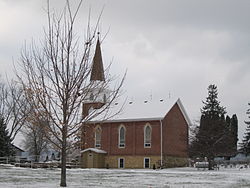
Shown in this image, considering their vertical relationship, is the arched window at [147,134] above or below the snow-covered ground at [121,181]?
above

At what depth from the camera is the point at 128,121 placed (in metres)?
53.1

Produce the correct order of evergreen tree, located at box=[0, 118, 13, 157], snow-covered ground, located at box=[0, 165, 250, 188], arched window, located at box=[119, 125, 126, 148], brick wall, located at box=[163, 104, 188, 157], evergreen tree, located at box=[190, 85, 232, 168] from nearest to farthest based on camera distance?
snow-covered ground, located at box=[0, 165, 250, 188] → evergreen tree, located at box=[190, 85, 232, 168] → evergreen tree, located at box=[0, 118, 13, 157] → brick wall, located at box=[163, 104, 188, 157] → arched window, located at box=[119, 125, 126, 148]

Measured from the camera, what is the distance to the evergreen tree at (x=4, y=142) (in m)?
49.0

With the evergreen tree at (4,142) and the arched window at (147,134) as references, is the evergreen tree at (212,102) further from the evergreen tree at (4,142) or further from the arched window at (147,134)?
the evergreen tree at (4,142)

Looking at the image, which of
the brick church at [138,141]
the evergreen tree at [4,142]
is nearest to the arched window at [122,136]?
the brick church at [138,141]

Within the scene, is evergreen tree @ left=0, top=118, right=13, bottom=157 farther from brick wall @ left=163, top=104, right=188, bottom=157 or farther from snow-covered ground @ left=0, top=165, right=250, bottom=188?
snow-covered ground @ left=0, top=165, right=250, bottom=188

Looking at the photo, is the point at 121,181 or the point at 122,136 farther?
the point at 122,136

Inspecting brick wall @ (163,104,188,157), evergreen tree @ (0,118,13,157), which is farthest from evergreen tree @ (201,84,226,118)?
evergreen tree @ (0,118,13,157)

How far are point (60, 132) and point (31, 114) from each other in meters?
1.47

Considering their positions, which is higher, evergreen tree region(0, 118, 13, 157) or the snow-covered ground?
evergreen tree region(0, 118, 13, 157)

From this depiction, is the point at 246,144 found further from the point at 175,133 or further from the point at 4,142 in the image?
the point at 4,142

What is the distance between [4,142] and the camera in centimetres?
4931

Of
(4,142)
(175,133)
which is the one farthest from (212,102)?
(4,142)

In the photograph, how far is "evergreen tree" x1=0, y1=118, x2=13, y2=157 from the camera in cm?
4897
